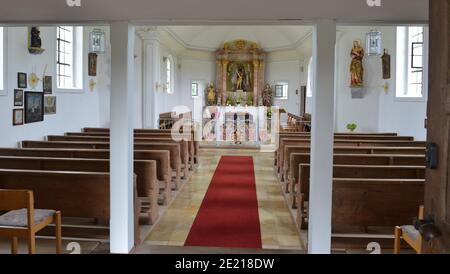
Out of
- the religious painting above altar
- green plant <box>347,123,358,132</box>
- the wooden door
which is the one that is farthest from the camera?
the religious painting above altar

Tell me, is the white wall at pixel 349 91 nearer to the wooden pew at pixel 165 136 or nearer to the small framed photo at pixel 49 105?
the wooden pew at pixel 165 136

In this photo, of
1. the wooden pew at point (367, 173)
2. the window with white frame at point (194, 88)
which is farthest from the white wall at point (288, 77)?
the wooden pew at point (367, 173)

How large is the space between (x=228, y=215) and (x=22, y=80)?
4.73m

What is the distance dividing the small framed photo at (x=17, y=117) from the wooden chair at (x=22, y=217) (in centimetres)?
452

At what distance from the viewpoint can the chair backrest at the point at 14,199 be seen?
3488 mm

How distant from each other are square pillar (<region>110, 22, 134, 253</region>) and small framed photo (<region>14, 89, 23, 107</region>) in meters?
4.18

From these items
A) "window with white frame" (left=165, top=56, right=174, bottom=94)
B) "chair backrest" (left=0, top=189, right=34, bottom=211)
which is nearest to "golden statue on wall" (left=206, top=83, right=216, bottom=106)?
"window with white frame" (left=165, top=56, right=174, bottom=94)

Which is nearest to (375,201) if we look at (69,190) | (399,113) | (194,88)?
(69,190)

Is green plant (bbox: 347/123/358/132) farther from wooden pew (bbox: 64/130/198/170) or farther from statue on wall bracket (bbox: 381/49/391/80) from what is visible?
wooden pew (bbox: 64/130/198/170)

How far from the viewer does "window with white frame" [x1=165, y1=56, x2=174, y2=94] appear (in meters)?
18.9

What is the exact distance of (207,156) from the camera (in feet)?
44.0

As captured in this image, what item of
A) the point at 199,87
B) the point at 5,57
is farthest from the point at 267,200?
the point at 199,87

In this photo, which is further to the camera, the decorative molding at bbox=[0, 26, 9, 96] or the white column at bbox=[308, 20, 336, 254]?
the decorative molding at bbox=[0, 26, 9, 96]

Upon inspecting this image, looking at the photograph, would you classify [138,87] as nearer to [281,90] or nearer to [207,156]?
[207,156]
